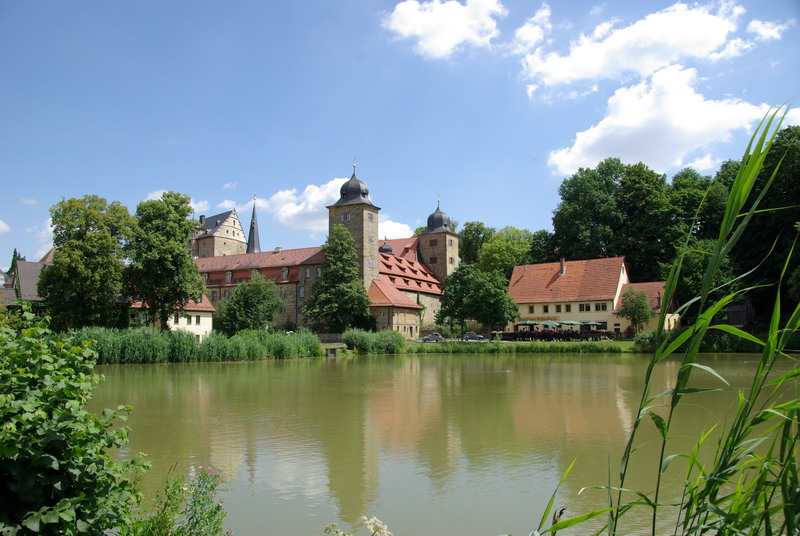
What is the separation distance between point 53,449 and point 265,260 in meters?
68.2

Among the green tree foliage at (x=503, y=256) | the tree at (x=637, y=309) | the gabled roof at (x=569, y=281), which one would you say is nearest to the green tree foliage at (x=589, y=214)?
the gabled roof at (x=569, y=281)

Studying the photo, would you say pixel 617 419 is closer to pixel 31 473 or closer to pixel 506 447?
pixel 506 447

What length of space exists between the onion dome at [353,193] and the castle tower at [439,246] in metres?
15.7

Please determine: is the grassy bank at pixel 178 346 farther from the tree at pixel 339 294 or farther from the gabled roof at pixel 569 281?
the gabled roof at pixel 569 281

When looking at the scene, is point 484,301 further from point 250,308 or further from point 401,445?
point 401,445

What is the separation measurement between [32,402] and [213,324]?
2369 inches

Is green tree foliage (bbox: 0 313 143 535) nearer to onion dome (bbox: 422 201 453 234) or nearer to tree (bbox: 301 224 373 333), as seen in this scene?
tree (bbox: 301 224 373 333)

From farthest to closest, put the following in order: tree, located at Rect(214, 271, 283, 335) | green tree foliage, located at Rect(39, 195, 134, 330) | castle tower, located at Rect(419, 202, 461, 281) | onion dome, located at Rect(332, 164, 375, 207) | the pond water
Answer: castle tower, located at Rect(419, 202, 461, 281), onion dome, located at Rect(332, 164, 375, 207), tree, located at Rect(214, 271, 283, 335), green tree foliage, located at Rect(39, 195, 134, 330), the pond water

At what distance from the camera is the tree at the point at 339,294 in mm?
56312

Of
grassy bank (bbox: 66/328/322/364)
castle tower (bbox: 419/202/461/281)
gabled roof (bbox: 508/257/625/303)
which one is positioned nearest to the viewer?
grassy bank (bbox: 66/328/322/364)

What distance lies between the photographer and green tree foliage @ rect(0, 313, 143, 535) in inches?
136

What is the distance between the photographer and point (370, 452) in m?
9.80

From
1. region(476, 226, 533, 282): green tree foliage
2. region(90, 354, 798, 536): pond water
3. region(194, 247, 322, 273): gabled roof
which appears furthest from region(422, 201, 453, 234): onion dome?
region(90, 354, 798, 536): pond water

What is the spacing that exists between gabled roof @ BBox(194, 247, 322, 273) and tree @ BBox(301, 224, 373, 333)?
21.7ft
